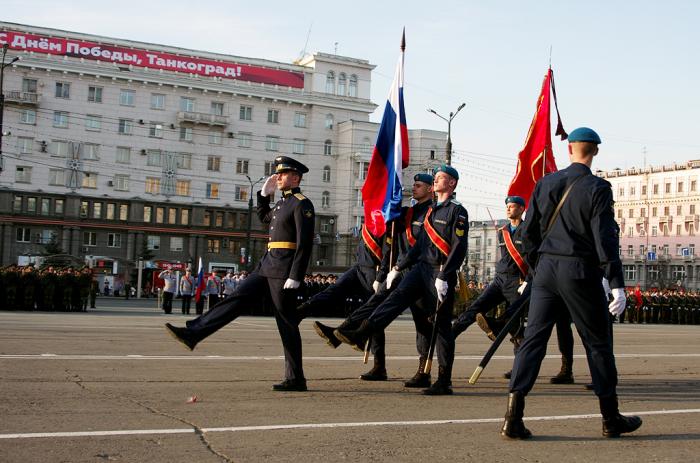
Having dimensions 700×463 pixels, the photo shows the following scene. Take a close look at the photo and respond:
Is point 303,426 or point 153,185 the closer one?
point 303,426

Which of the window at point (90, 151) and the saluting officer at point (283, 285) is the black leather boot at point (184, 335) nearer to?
the saluting officer at point (283, 285)

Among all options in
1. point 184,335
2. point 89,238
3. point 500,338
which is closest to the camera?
point 500,338

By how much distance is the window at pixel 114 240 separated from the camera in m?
71.9

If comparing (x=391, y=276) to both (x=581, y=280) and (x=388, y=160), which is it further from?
(x=581, y=280)

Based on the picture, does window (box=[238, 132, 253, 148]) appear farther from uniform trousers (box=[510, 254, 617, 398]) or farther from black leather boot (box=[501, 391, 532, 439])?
black leather boot (box=[501, 391, 532, 439])

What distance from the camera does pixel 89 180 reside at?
7131 centimetres

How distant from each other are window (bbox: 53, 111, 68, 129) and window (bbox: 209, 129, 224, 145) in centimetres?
1184

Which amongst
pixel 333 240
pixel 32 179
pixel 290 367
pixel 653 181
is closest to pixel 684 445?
pixel 290 367

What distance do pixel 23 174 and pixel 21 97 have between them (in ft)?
19.6

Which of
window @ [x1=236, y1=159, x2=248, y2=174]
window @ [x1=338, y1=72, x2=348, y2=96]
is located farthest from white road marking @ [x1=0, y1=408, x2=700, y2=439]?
window @ [x1=338, y1=72, x2=348, y2=96]

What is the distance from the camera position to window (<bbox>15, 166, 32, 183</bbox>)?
68.8 metres

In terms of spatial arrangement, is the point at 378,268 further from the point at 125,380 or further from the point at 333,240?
the point at 333,240

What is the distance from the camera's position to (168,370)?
946cm

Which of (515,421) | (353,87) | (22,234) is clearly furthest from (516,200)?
(353,87)
